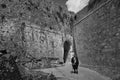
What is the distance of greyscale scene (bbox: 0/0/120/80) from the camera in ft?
17.3

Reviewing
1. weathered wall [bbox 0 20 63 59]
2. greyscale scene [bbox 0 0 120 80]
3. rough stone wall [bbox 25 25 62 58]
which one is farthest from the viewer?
rough stone wall [bbox 25 25 62 58]

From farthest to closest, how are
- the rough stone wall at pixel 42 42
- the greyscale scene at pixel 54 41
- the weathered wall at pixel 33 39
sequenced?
the rough stone wall at pixel 42 42
the weathered wall at pixel 33 39
the greyscale scene at pixel 54 41

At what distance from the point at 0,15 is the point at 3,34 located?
4.53 ft

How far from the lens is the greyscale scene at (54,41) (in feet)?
17.3

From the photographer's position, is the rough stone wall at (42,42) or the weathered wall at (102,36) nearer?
the weathered wall at (102,36)

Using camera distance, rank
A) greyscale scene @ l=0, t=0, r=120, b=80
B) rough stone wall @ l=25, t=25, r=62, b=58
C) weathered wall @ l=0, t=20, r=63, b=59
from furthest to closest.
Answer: rough stone wall @ l=25, t=25, r=62, b=58, weathered wall @ l=0, t=20, r=63, b=59, greyscale scene @ l=0, t=0, r=120, b=80

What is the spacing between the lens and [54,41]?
11172 millimetres

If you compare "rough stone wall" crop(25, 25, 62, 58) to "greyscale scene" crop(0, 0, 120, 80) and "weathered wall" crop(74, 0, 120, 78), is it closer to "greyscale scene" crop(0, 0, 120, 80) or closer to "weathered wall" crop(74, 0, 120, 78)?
"greyscale scene" crop(0, 0, 120, 80)

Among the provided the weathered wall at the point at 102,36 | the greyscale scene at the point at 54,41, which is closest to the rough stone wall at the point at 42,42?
the greyscale scene at the point at 54,41

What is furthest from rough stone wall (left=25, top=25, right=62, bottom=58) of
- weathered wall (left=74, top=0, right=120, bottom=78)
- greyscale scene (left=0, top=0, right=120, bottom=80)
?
weathered wall (left=74, top=0, right=120, bottom=78)

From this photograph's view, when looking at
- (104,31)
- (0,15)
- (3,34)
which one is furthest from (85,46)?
(0,15)

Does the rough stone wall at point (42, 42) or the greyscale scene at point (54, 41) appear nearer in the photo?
the greyscale scene at point (54, 41)

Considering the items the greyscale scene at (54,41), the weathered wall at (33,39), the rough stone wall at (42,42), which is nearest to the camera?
the greyscale scene at (54,41)

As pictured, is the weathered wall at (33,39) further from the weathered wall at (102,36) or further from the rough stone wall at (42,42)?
the weathered wall at (102,36)
